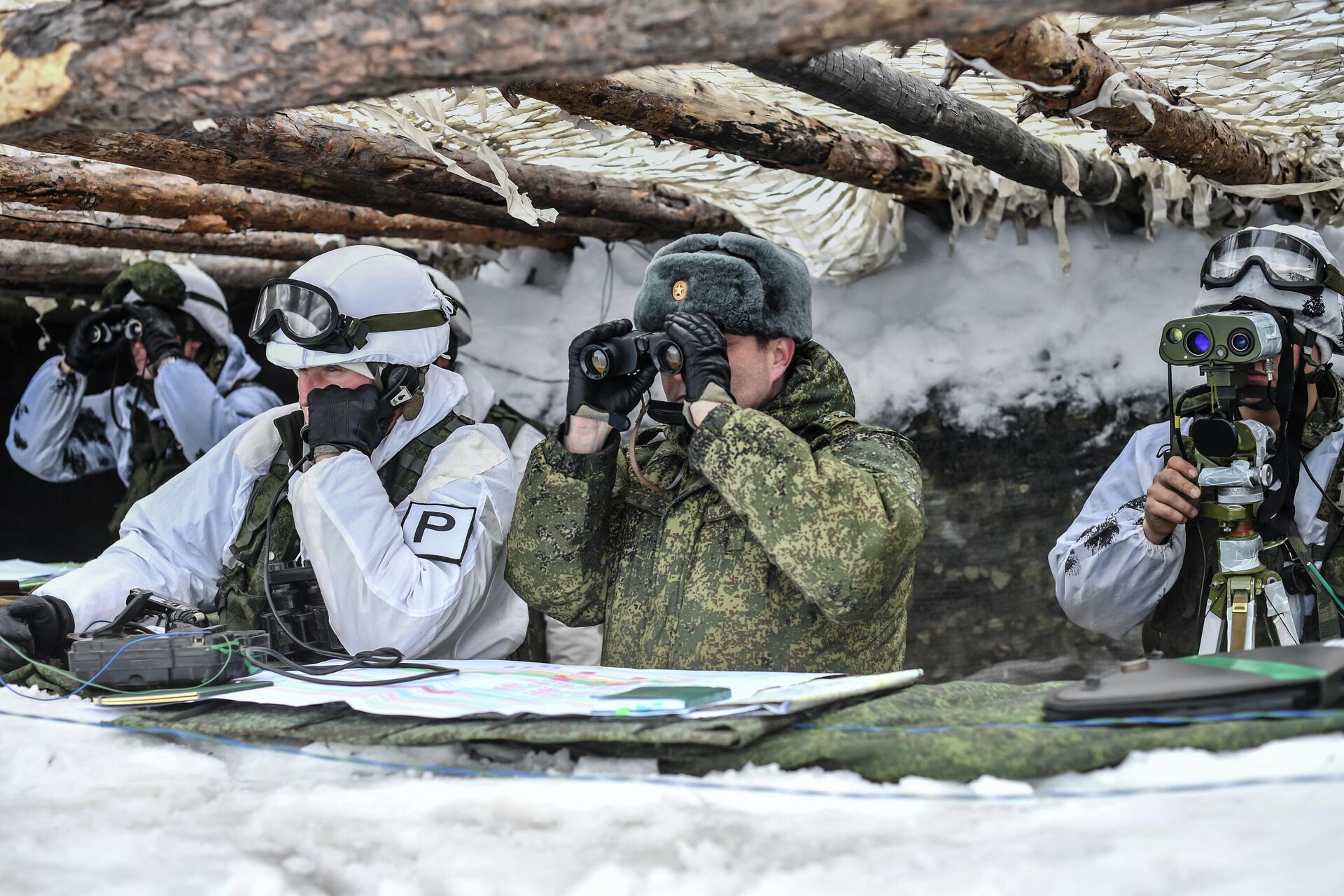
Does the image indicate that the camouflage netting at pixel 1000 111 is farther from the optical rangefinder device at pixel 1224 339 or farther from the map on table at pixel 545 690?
the map on table at pixel 545 690

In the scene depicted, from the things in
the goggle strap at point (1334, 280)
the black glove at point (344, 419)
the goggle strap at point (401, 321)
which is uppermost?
the goggle strap at point (1334, 280)

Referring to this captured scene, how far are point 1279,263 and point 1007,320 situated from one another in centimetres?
180

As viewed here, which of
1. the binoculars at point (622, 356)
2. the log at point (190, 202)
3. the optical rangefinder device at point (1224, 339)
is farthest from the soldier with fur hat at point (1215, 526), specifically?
the log at point (190, 202)

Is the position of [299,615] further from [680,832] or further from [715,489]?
[680,832]

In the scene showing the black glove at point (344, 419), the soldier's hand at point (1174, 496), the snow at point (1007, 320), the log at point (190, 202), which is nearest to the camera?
the soldier's hand at point (1174, 496)

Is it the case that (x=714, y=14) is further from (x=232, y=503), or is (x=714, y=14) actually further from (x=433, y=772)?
(x=232, y=503)

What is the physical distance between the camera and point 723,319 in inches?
79.9

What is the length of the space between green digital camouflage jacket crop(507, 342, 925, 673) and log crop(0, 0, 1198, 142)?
32.4 inches

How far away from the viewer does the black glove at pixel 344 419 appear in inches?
88.7

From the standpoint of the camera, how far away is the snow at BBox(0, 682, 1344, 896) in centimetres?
104

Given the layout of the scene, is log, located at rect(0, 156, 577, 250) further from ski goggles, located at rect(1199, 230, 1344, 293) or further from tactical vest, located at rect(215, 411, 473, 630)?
ski goggles, located at rect(1199, 230, 1344, 293)

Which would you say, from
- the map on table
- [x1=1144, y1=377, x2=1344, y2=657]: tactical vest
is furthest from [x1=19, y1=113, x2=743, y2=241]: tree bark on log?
[x1=1144, y1=377, x2=1344, y2=657]: tactical vest

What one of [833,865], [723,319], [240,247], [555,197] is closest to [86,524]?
[240,247]

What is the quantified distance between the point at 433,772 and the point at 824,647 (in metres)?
0.80
